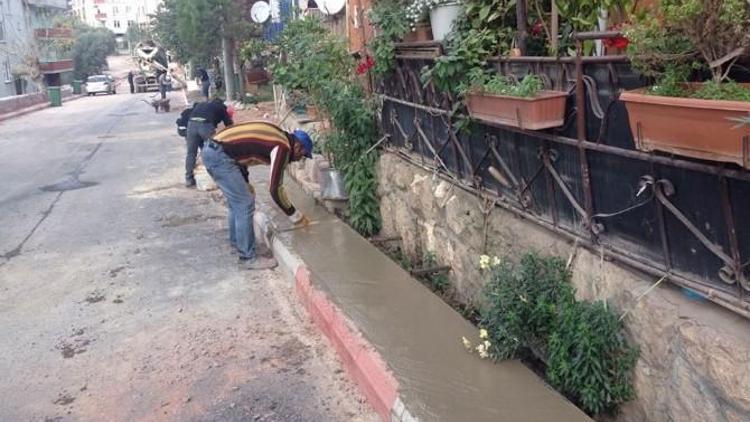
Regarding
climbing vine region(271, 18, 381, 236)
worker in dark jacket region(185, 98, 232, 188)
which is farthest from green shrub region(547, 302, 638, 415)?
worker in dark jacket region(185, 98, 232, 188)

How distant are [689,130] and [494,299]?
1.64 m

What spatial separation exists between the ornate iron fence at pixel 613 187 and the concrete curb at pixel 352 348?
1314 millimetres

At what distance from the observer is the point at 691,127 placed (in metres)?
2.47

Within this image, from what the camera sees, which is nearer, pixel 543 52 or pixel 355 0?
pixel 543 52

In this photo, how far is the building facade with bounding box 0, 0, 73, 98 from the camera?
43406 millimetres

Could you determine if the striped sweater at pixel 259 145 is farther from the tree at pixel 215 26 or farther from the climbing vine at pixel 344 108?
the tree at pixel 215 26

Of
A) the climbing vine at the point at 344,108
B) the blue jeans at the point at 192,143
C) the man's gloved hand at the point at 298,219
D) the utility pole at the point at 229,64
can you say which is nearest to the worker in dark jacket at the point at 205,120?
the blue jeans at the point at 192,143

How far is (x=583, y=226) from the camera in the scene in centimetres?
373

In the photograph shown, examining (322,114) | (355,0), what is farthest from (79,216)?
(355,0)

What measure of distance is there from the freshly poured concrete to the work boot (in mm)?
250

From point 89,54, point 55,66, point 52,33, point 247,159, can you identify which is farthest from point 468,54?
point 89,54

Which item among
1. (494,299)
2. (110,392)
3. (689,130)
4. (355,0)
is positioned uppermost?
(355,0)

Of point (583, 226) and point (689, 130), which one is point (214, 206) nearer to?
point (583, 226)

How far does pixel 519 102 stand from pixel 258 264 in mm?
3610
